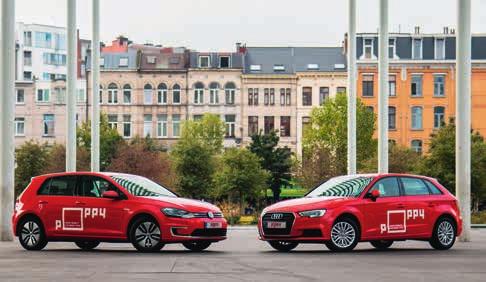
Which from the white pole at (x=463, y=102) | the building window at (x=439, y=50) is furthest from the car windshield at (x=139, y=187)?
the building window at (x=439, y=50)

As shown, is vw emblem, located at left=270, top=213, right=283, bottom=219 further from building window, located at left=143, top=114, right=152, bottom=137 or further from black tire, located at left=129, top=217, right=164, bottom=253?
building window, located at left=143, top=114, right=152, bottom=137

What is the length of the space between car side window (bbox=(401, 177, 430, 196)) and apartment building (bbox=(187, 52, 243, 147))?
92161 millimetres

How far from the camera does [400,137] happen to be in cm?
11444

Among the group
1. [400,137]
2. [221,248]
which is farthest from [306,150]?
[221,248]

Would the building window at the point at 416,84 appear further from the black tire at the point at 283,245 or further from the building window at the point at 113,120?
the black tire at the point at 283,245

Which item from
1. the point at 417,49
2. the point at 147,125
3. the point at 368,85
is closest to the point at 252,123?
the point at 147,125

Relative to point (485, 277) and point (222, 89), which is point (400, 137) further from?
point (485, 277)

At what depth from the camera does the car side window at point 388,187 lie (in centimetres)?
2442

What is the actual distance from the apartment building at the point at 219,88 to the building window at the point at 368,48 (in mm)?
12174

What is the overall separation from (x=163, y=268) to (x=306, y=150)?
268ft

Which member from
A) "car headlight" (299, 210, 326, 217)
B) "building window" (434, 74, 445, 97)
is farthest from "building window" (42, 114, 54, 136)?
"car headlight" (299, 210, 326, 217)

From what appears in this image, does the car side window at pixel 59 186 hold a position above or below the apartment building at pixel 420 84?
below

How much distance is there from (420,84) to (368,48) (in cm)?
594

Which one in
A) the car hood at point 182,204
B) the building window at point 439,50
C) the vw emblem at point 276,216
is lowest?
the vw emblem at point 276,216
